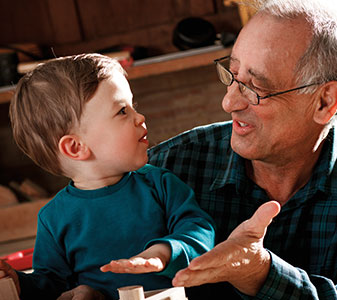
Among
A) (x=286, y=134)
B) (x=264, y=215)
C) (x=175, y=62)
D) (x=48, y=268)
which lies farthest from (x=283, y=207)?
(x=175, y=62)

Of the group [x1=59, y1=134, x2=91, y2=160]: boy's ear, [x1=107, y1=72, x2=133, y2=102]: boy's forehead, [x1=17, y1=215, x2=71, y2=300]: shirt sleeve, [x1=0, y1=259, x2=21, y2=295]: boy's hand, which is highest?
[x1=107, y1=72, x2=133, y2=102]: boy's forehead

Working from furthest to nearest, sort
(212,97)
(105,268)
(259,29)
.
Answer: (212,97) < (259,29) < (105,268)

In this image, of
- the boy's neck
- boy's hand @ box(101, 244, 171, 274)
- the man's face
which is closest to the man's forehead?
the man's face

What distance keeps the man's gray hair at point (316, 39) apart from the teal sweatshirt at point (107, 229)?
1.58ft

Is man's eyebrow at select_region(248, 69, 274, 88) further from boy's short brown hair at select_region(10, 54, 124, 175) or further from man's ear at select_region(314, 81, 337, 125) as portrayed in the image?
boy's short brown hair at select_region(10, 54, 124, 175)

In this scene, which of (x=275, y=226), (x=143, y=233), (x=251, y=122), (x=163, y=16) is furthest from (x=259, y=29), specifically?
(x=163, y=16)

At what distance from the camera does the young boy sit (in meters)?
1.18

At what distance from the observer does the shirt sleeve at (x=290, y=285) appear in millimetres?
1179

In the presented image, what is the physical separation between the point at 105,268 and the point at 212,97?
267cm

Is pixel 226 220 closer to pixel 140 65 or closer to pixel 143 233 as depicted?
pixel 143 233

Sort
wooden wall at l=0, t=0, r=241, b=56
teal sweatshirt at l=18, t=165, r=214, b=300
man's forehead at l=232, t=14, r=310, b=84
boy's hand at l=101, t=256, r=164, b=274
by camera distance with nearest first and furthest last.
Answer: boy's hand at l=101, t=256, r=164, b=274
teal sweatshirt at l=18, t=165, r=214, b=300
man's forehead at l=232, t=14, r=310, b=84
wooden wall at l=0, t=0, r=241, b=56

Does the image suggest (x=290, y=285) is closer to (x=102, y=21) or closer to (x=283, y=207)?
(x=283, y=207)

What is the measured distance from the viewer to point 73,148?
3.97ft

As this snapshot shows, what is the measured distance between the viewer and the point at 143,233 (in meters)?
1.17
